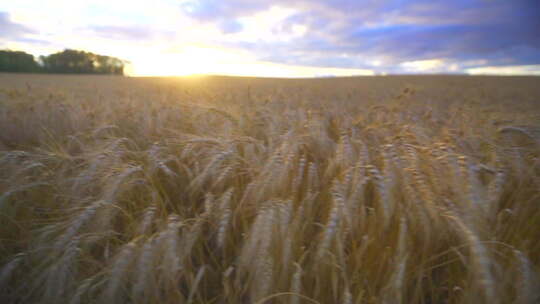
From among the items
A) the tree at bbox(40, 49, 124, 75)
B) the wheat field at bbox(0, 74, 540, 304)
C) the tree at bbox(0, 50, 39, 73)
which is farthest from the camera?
the tree at bbox(40, 49, 124, 75)

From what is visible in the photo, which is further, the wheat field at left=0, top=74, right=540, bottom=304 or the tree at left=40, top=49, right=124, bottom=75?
the tree at left=40, top=49, right=124, bottom=75

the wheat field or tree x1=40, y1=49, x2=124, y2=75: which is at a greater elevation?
tree x1=40, y1=49, x2=124, y2=75

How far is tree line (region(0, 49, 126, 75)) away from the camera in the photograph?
29.0 metres

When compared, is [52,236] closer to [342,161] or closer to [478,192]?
[342,161]

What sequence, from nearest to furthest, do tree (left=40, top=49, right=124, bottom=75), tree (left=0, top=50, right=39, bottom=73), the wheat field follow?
the wheat field → tree (left=0, top=50, right=39, bottom=73) → tree (left=40, top=49, right=124, bottom=75)

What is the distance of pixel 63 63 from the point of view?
32500 millimetres

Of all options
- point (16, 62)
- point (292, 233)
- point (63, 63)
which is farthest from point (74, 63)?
point (292, 233)

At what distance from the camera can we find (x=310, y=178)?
1328 mm

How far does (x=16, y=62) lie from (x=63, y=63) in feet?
14.7

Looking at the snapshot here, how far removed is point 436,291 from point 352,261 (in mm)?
368

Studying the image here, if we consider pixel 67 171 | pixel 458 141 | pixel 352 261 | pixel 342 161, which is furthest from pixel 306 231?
pixel 67 171

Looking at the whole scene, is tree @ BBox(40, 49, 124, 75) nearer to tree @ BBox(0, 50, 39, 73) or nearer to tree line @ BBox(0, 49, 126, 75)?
tree line @ BBox(0, 49, 126, 75)

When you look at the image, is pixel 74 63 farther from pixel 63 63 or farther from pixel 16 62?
pixel 16 62

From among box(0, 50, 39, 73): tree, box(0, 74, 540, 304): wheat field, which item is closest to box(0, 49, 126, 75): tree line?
box(0, 50, 39, 73): tree
